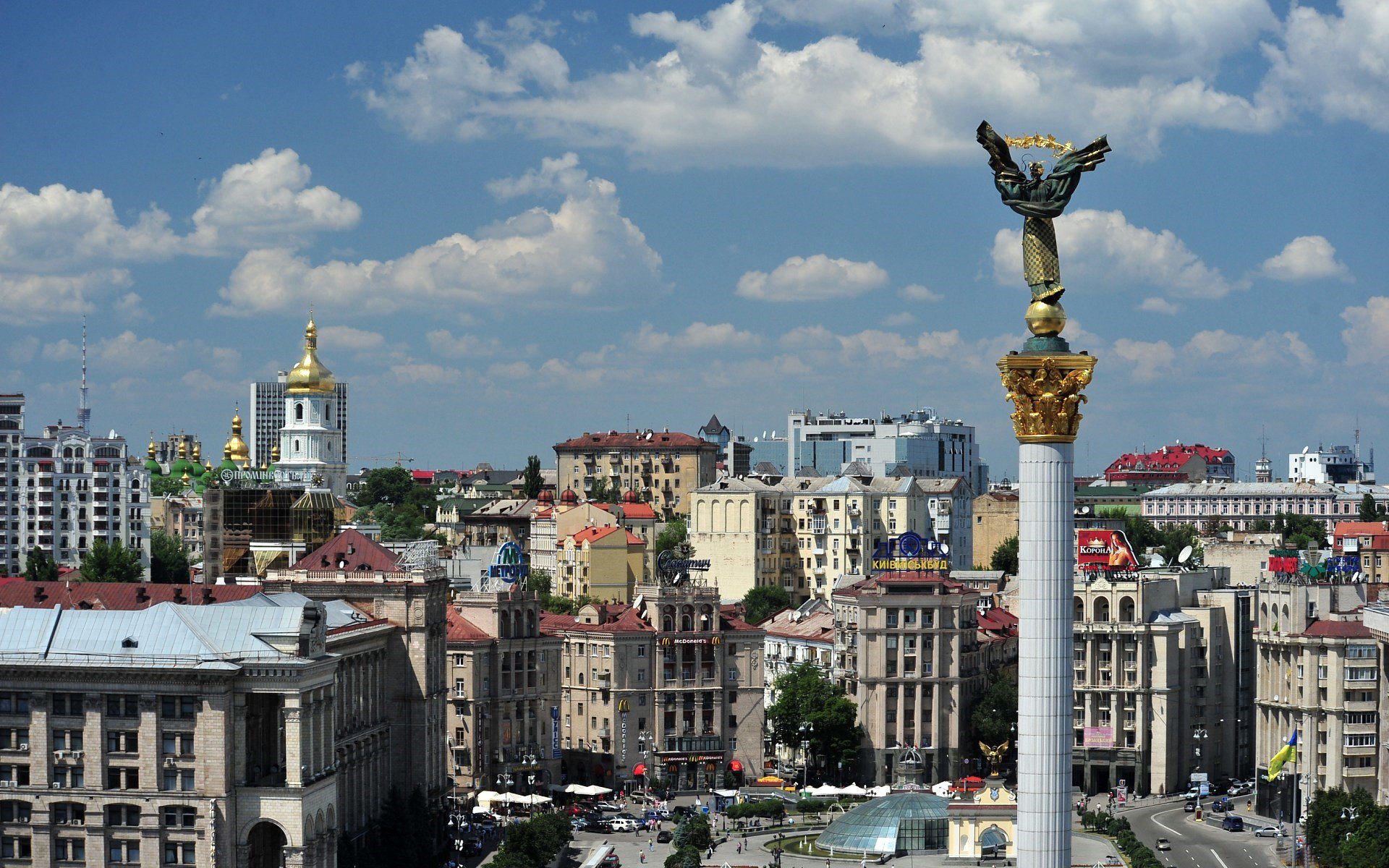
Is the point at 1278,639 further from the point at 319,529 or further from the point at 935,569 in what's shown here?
the point at 319,529

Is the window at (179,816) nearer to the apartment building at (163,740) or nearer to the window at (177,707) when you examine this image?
the apartment building at (163,740)

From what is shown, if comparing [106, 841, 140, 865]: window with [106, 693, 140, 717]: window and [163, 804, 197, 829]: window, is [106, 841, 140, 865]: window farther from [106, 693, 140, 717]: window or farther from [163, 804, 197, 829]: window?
[106, 693, 140, 717]: window

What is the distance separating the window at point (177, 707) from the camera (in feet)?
365

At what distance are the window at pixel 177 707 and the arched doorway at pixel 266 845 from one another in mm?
6679

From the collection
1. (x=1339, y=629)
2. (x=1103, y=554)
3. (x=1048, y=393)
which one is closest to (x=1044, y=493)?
(x=1048, y=393)

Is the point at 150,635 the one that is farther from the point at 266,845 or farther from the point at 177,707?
the point at 266,845

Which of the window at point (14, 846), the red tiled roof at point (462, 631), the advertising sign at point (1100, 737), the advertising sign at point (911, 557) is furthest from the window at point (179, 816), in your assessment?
the advertising sign at point (1100, 737)

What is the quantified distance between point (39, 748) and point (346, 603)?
28630 mm

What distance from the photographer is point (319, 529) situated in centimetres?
18238

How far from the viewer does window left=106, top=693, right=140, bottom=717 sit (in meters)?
112

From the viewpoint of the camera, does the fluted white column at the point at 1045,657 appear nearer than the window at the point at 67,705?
Yes

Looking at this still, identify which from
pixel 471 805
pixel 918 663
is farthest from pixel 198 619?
pixel 918 663

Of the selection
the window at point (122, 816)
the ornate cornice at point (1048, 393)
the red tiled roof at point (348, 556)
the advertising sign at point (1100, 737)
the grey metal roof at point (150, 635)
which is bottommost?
the advertising sign at point (1100, 737)

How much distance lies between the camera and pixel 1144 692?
176000 millimetres
